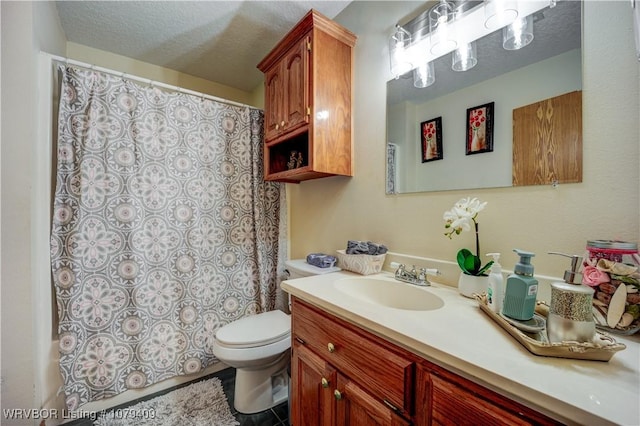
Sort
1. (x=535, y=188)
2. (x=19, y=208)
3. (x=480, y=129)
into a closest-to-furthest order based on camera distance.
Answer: (x=535, y=188), (x=480, y=129), (x=19, y=208)

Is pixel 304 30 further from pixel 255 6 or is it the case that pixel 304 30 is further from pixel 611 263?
pixel 611 263

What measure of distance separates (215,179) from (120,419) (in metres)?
1.50

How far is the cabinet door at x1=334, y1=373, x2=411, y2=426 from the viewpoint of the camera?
0.68 m

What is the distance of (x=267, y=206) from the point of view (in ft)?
6.70

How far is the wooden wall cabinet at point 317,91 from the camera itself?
1.37 meters

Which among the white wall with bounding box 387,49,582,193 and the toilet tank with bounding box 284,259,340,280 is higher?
the white wall with bounding box 387,49,582,193

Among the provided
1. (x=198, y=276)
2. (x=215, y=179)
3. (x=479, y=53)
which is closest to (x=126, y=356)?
(x=198, y=276)

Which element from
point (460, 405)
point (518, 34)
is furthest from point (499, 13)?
point (460, 405)

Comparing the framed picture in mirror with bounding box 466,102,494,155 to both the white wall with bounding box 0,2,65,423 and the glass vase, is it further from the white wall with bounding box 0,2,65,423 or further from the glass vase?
the white wall with bounding box 0,2,65,423

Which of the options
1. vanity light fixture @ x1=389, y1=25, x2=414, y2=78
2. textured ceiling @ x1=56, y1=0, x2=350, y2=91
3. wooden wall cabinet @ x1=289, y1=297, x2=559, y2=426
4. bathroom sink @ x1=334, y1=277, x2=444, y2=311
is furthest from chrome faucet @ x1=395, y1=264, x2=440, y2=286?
textured ceiling @ x1=56, y1=0, x2=350, y2=91

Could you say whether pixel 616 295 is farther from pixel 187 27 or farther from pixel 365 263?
pixel 187 27

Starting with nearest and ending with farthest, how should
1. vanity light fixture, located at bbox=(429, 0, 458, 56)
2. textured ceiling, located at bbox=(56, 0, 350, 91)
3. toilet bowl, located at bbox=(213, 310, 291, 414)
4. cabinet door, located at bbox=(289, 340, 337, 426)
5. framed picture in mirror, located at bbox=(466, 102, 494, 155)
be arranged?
cabinet door, located at bbox=(289, 340, 337, 426) → framed picture in mirror, located at bbox=(466, 102, 494, 155) → vanity light fixture, located at bbox=(429, 0, 458, 56) → toilet bowl, located at bbox=(213, 310, 291, 414) → textured ceiling, located at bbox=(56, 0, 350, 91)

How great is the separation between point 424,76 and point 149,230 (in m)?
1.81

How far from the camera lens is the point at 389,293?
1.13 metres
